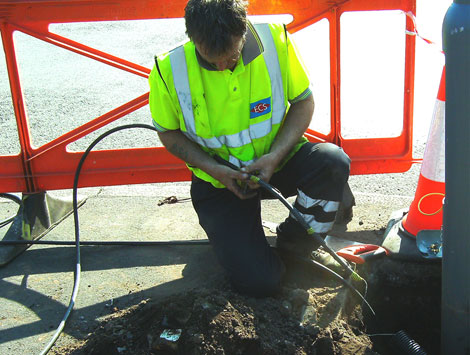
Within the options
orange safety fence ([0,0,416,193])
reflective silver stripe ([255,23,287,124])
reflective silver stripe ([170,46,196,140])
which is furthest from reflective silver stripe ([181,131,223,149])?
orange safety fence ([0,0,416,193])

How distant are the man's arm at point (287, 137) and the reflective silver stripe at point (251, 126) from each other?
0.06 m

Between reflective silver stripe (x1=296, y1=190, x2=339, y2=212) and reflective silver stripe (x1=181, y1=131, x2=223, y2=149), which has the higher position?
reflective silver stripe (x1=181, y1=131, x2=223, y2=149)

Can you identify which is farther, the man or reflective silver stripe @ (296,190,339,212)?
reflective silver stripe @ (296,190,339,212)

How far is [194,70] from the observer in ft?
9.91

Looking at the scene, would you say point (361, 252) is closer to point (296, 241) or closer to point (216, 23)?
point (296, 241)

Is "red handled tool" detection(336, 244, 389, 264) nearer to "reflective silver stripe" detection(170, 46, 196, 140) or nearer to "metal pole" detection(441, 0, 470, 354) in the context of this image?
"metal pole" detection(441, 0, 470, 354)

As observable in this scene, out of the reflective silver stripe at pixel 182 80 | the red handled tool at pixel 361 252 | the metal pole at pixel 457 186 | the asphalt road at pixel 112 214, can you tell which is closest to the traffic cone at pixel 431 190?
the red handled tool at pixel 361 252

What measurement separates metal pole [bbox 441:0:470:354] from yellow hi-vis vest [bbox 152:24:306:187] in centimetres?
102

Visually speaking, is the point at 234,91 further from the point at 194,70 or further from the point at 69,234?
the point at 69,234

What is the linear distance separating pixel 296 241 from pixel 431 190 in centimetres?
86

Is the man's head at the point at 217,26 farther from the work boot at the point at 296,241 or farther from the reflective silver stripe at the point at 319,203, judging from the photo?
the work boot at the point at 296,241

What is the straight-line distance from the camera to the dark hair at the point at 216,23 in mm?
2672

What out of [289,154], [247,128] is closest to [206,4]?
[247,128]

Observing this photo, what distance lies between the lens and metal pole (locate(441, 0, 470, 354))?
2232mm
